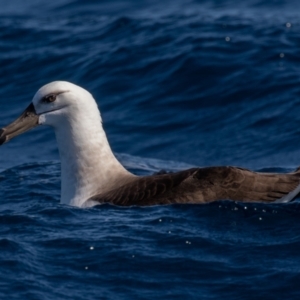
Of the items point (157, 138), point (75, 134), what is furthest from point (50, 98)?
point (157, 138)

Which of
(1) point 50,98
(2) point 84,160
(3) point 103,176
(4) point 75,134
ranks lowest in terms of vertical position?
(3) point 103,176

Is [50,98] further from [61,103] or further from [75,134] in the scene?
[75,134]

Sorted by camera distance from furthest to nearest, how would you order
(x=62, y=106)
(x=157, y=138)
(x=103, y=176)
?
(x=157, y=138), (x=62, y=106), (x=103, y=176)

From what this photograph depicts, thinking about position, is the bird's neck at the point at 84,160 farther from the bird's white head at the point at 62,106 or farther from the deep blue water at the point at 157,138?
the deep blue water at the point at 157,138

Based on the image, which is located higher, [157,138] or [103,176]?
[103,176]

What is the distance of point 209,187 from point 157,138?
6181 mm

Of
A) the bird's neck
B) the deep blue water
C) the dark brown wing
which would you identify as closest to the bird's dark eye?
the bird's neck

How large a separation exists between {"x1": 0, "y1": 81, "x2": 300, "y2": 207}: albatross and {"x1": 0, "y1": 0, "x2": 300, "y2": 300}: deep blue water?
0.19 meters

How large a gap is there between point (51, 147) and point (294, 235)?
314 inches

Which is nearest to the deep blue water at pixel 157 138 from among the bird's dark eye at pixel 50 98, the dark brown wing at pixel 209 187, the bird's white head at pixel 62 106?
the dark brown wing at pixel 209 187

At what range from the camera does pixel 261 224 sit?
966cm

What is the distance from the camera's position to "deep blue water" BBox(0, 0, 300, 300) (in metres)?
8.54

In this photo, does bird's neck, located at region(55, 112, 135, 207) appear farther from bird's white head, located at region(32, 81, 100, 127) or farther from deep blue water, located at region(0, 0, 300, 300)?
deep blue water, located at region(0, 0, 300, 300)

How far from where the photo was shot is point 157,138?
16438mm
